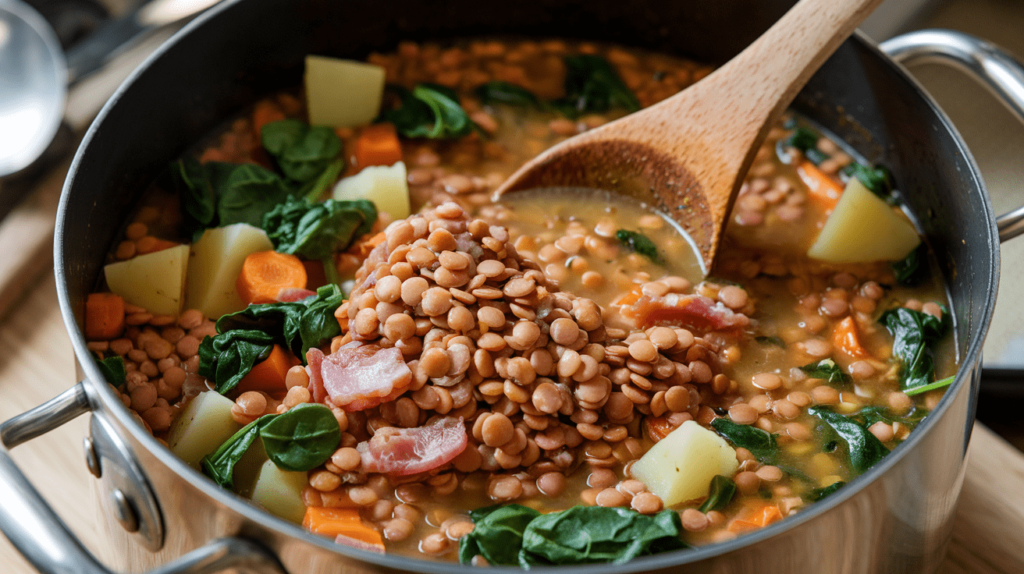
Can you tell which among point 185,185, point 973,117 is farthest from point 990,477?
point 185,185

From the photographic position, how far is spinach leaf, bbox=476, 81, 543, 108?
3043 mm

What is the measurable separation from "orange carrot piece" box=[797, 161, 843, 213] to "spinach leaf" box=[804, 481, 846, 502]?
0.99 metres

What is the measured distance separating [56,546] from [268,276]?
1039 millimetres

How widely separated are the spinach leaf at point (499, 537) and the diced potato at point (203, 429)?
62cm

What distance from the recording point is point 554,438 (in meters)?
1.97

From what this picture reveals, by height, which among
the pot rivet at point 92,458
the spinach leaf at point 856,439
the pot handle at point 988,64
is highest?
the pot handle at point 988,64

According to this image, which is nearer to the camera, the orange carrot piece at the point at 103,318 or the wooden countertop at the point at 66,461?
the orange carrot piece at the point at 103,318

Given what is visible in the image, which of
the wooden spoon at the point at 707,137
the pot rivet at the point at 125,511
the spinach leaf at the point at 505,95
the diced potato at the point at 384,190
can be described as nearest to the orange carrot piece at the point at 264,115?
the diced potato at the point at 384,190

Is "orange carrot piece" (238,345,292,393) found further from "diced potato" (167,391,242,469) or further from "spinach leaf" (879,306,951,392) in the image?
"spinach leaf" (879,306,951,392)

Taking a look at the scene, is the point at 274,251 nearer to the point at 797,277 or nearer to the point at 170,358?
the point at 170,358

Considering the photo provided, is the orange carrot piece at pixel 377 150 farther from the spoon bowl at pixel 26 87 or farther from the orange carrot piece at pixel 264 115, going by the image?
the spoon bowl at pixel 26 87

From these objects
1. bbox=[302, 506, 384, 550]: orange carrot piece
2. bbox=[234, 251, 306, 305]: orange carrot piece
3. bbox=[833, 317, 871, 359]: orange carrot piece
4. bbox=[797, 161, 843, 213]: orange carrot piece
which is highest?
bbox=[797, 161, 843, 213]: orange carrot piece

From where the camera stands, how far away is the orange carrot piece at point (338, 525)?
183 cm

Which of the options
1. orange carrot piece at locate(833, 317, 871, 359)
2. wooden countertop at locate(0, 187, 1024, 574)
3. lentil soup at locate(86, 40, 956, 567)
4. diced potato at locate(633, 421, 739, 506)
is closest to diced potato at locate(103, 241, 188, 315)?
lentil soup at locate(86, 40, 956, 567)
